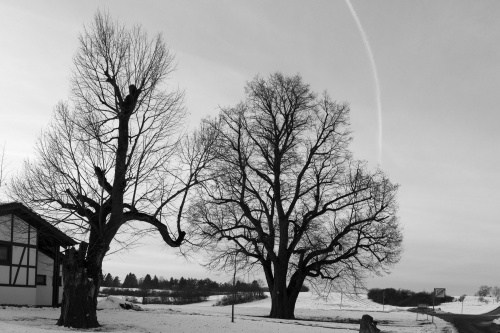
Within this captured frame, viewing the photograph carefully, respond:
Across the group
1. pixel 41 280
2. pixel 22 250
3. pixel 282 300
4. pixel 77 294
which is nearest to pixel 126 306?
pixel 41 280

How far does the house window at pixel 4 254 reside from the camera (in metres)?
29.5

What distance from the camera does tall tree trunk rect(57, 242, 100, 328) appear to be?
66.3ft

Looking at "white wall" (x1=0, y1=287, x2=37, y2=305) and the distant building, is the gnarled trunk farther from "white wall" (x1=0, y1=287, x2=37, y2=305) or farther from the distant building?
"white wall" (x1=0, y1=287, x2=37, y2=305)

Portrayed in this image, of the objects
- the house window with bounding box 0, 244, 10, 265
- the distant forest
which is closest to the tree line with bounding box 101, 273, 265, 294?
the distant forest

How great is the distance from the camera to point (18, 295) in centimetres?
2973

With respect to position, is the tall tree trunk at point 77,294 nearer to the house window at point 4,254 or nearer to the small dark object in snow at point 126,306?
the house window at point 4,254

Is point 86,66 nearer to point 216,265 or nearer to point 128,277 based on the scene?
point 216,265

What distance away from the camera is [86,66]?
22766 mm

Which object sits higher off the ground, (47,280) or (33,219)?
(33,219)

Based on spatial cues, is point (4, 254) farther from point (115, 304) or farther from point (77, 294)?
point (77, 294)

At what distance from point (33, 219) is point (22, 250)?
1.76 metres

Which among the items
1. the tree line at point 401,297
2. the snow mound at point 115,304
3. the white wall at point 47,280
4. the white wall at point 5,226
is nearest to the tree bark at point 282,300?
the snow mound at point 115,304

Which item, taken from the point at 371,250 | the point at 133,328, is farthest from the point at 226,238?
the point at 133,328

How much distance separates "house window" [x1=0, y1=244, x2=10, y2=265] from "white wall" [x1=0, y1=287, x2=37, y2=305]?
1.36 metres
